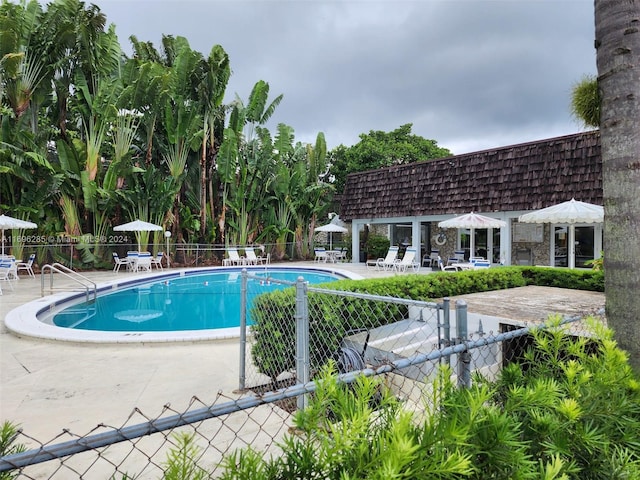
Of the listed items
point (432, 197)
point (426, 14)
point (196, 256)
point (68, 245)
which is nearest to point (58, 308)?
point (68, 245)

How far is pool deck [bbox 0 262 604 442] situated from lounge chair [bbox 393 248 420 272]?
891cm

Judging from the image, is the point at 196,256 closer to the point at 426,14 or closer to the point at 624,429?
the point at 426,14

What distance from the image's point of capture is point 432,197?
1758 cm

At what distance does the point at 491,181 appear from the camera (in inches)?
620

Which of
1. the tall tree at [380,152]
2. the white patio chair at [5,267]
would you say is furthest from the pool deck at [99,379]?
the tall tree at [380,152]

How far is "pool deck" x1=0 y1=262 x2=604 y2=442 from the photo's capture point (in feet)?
12.6

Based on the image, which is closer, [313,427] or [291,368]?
[313,427]

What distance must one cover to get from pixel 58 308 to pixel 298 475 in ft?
35.6

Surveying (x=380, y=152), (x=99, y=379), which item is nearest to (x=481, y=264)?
(x=99, y=379)

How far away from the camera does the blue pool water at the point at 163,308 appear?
9.11 metres

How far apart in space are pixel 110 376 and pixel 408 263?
12.8 metres

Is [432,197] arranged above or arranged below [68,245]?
above

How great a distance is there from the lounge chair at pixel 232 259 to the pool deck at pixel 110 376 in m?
12.1

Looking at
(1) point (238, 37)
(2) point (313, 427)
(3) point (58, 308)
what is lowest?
(3) point (58, 308)
